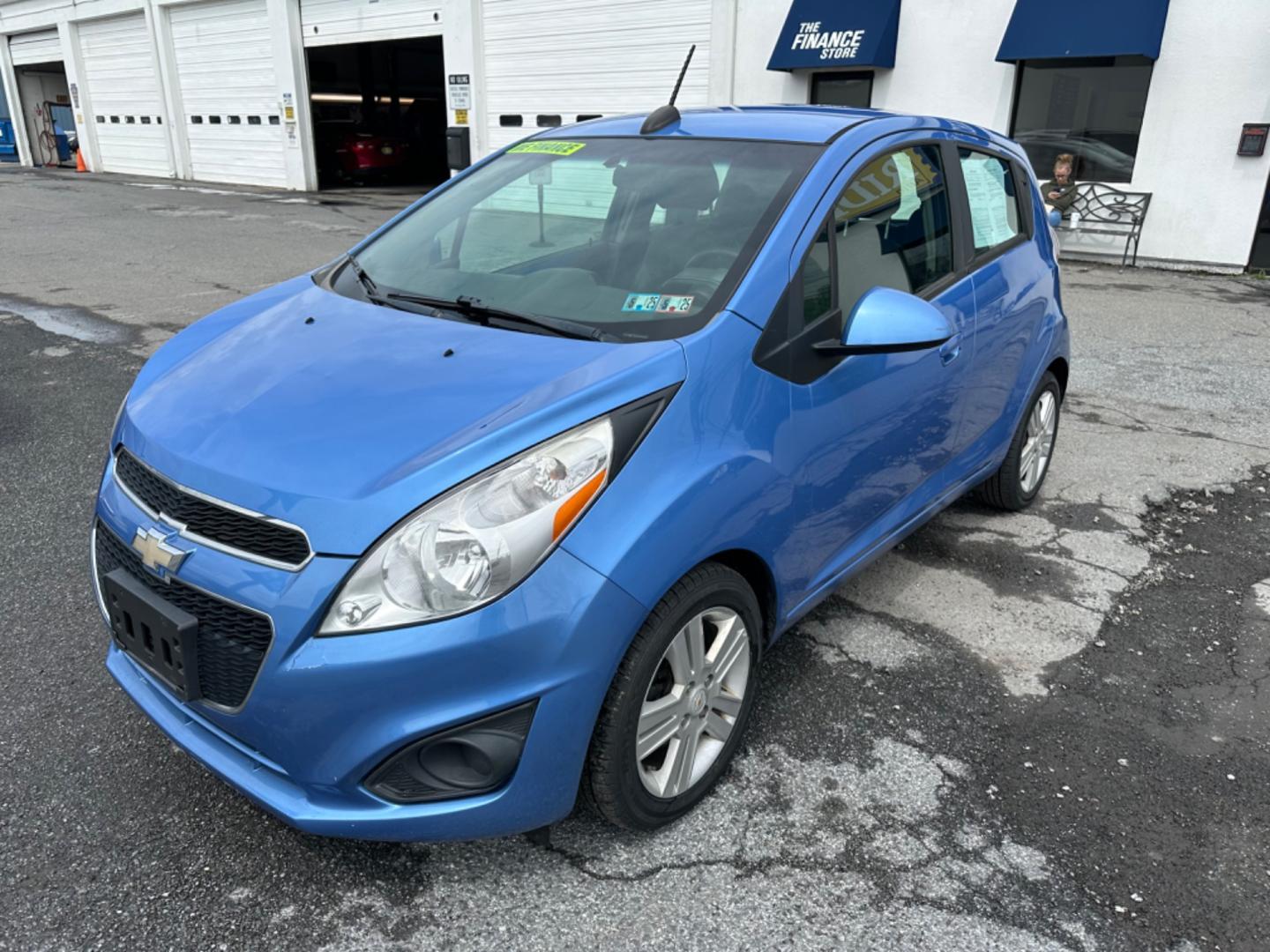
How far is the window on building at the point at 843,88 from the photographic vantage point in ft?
42.8

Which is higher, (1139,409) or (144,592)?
(144,592)

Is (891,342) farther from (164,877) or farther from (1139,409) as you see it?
(1139,409)

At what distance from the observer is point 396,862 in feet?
7.40

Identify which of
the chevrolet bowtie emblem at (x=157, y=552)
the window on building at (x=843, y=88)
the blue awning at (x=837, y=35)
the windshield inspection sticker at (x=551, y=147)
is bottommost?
the chevrolet bowtie emblem at (x=157, y=552)

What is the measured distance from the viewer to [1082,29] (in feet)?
35.9

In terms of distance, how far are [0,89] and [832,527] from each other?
115ft

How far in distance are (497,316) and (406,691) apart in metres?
1.12

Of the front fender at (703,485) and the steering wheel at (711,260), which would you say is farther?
the steering wheel at (711,260)

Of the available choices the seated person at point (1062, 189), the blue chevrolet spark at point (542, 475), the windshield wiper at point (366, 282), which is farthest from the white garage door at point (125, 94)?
the blue chevrolet spark at point (542, 475)

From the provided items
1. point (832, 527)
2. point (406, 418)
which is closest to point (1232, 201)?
point (832, 527)

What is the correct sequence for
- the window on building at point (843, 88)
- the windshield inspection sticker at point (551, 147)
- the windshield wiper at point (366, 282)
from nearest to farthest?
1. the windshield wiper at point (366, 282)
2. the windshield inspection sticker at point (551, 147)
3. the window on building at point (843, 88)

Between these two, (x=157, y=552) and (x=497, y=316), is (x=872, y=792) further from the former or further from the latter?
(x=157, y=552)

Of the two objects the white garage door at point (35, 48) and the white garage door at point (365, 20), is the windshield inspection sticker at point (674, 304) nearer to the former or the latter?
the white garage door at point (365, 20)

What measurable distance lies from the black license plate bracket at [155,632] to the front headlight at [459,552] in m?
0.36
